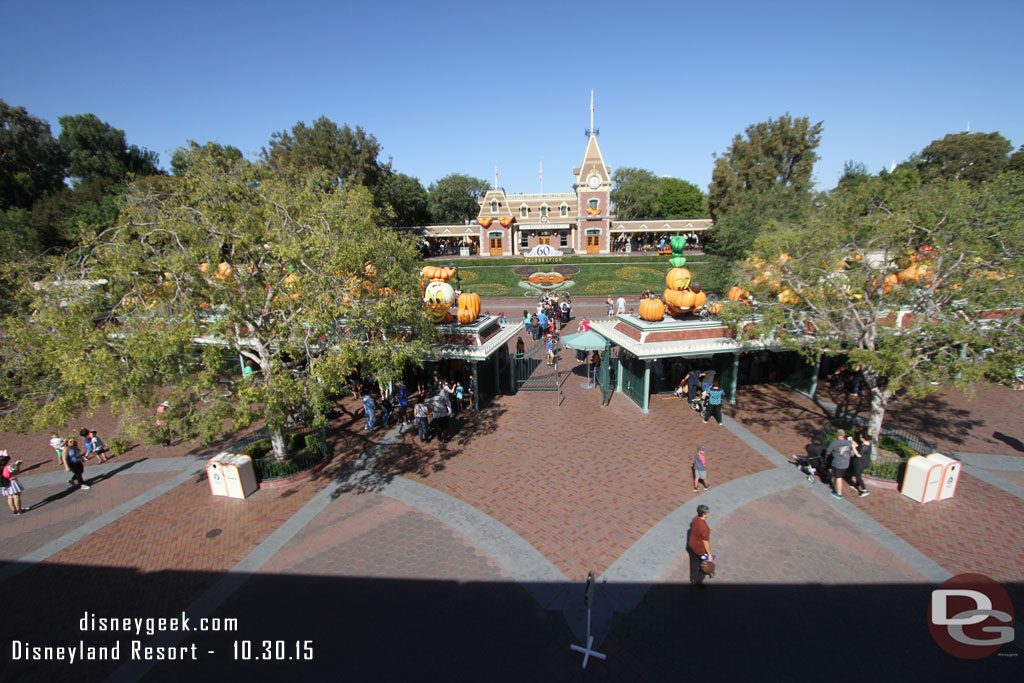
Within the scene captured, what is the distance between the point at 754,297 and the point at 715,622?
9551 mm

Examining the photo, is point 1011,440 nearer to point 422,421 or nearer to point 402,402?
point 422,421

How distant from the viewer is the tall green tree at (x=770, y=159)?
45625mm

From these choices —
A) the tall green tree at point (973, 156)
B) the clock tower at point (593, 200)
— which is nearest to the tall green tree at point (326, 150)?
the clock tower at point (593, 200)

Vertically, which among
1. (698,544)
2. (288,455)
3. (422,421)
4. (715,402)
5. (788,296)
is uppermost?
(788,296)

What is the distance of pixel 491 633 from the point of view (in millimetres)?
7008

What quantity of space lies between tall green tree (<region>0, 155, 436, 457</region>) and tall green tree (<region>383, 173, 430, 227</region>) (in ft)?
164

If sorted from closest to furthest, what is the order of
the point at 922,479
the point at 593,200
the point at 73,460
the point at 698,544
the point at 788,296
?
the point at 698,544 → the point at 922,479 → the point at 73,460 → the point at 788,296 → the point at 593,200

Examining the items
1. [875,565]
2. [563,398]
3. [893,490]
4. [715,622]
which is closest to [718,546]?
[715,622]

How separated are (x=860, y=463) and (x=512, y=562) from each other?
8.14 metres

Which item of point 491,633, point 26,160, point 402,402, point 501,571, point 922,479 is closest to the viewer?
point 491,633

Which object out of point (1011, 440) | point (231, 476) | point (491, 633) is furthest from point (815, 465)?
point (231, 476)

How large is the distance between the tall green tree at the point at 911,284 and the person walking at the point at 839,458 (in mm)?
1563

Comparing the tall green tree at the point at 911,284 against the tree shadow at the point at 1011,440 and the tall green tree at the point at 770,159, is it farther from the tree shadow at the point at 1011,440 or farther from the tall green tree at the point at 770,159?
the tall green tree at the point at 770,159

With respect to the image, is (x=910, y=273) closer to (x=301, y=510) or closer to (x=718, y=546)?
(x=718, y=546)
